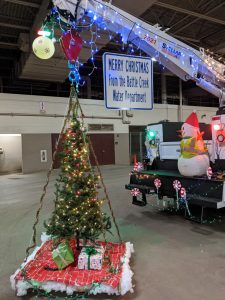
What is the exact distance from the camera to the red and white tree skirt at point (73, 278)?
8.46 feet

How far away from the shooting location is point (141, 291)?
2.60 meters

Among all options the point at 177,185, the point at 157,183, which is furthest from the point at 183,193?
the point at 157,183

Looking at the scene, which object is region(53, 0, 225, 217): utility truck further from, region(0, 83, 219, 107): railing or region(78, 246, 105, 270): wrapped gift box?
region(0, 83, 219, 107): railing

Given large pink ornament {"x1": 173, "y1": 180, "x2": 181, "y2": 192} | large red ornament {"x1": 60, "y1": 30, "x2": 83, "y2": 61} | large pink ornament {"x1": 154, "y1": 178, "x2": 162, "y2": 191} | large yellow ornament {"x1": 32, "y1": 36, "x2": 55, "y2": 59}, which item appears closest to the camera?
large red ornament {"x1": 60, "y1": 30, "x2": 83, "y2": 61}

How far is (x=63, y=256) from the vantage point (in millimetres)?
2895

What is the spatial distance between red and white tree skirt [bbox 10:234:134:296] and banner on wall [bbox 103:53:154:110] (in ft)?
6.39

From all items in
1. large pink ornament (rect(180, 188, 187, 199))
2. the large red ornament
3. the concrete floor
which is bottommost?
the concrete floor

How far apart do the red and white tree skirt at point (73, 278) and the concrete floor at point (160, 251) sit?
11cm

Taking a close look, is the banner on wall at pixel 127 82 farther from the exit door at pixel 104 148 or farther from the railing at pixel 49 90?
the railing at pixel 49 90

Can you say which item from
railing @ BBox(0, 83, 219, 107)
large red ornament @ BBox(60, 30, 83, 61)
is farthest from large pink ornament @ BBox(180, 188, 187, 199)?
railing @ BBox(0, 83, 219, 107)

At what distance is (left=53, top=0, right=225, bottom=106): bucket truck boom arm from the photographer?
408 cm

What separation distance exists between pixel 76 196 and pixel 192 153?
218 centimetres

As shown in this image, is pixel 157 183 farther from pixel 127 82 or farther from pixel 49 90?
pixel 49 90

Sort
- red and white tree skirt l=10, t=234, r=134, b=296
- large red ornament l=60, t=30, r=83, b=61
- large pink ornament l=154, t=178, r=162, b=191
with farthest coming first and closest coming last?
large pink ornament l=154, t=178, r=162, b=191 < large red ornament l=60, t=30, r=83, b=61 < red and white tree skirt l=10, t=234, r=134, b=296
